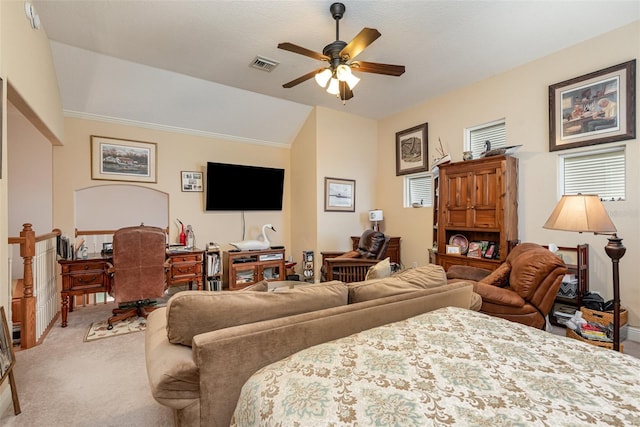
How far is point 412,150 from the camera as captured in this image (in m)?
4.97

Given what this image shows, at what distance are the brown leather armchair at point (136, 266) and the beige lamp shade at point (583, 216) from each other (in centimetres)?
381

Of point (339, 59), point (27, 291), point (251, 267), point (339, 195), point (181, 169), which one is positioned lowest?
point (251, 267)

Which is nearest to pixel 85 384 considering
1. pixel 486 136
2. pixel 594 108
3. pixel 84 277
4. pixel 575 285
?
pixel 84 277

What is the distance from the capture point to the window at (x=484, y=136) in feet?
12.8

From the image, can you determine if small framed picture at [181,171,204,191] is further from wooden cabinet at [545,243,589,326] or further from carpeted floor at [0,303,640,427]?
wooden cabinet at [545,243,589,326]

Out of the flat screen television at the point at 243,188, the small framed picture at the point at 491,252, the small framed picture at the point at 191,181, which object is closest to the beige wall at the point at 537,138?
the small framed picture at the point at 491,252

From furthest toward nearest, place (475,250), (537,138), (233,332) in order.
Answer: (475,250), (537,138), (233,332)

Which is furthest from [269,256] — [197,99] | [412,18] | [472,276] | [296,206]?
[412,18]

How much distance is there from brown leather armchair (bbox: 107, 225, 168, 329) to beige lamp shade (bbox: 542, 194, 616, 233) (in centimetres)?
381

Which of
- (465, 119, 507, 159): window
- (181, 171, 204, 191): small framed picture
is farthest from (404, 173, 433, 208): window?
(181, 171, 204, 191): small framed picture

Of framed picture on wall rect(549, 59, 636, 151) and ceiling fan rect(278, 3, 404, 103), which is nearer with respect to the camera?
ceiling fan rect(278, 3, 404, 103)

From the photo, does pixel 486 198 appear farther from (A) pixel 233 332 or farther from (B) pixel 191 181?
(B) pixel 191 181

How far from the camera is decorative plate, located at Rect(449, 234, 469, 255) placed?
394cm

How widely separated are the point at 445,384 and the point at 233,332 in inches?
31.2
